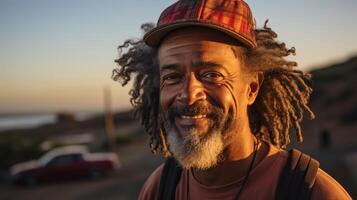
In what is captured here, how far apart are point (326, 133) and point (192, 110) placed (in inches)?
805

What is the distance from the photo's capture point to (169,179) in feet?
7.82

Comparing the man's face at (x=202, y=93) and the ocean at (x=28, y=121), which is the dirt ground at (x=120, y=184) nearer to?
the man's face at (x=202, y=93)

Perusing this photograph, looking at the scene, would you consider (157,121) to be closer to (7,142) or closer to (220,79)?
(220,79)

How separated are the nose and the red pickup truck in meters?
16.2

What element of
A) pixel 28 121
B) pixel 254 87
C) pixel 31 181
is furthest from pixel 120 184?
pixel 28 121

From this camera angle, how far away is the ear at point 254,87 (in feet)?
7.70

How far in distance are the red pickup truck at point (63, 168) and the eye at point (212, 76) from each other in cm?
1623

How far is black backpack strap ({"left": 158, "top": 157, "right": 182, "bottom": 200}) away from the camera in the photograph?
2301 millimetres

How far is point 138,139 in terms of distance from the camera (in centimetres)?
3108

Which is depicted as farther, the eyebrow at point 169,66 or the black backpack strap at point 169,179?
the black backpack strap at point 169,179

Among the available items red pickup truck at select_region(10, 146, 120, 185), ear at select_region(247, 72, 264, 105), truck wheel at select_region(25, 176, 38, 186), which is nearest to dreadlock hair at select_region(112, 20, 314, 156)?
ear at select_region(247, 72, 264, 105)

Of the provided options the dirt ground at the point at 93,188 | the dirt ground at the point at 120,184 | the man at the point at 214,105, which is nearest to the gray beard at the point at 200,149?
the man at the point at 214,105

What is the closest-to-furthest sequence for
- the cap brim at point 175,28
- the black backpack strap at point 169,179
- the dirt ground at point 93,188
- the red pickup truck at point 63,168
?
1. the cap brim at point 175,28
2. the black backpack strap at point 169,179
3. the dirt ground at point 93,188
4. the red pickup truck at point 63,168

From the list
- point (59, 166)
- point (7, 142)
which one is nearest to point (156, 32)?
point (59, 166)
